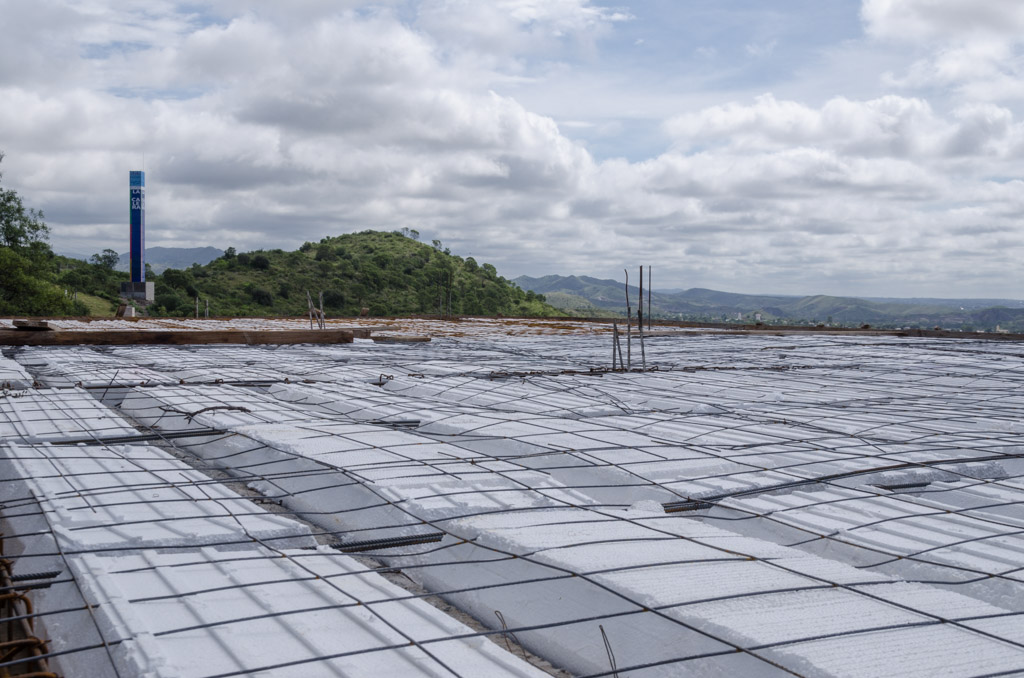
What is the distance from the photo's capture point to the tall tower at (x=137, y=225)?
108 ft

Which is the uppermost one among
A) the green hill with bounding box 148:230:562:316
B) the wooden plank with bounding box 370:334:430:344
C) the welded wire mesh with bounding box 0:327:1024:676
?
the green hill with bounding box 148:230:562:316

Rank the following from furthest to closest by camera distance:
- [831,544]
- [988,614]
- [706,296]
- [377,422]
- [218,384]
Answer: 1. [706,296]
2. [218,384]
3. [377,422]
4. [831,544]
5. [988,614]

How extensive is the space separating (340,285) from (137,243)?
9246mm

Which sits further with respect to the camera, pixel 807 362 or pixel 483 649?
pixel 807 362

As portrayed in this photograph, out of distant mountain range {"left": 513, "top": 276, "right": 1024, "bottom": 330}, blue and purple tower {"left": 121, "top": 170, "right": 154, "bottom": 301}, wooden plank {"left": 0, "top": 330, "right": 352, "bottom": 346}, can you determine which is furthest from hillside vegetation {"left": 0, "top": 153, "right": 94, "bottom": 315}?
distant mountain range {"left": 513, "top": 276, "right": 1024, "bottom": 330}

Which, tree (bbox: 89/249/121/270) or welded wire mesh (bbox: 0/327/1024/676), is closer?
welded wire mesh (bbox: 0/327/1024/676)

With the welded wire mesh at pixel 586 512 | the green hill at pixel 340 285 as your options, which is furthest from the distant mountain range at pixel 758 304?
the welded wire mesh at pixel 586 512

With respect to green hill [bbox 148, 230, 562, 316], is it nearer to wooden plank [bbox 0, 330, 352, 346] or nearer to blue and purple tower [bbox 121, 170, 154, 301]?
blue and purple tower [bbox 121, 170, 154, 301]

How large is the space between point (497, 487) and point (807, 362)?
7695 millimetres

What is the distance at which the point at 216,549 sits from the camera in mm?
2686

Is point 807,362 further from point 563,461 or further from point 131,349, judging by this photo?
point 131,349

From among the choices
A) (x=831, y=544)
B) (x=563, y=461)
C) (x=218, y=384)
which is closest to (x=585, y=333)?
(x=218, y=384)

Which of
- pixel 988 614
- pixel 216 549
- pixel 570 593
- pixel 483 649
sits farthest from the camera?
pixel 216 549

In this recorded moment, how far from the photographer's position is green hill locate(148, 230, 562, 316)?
114 feet
